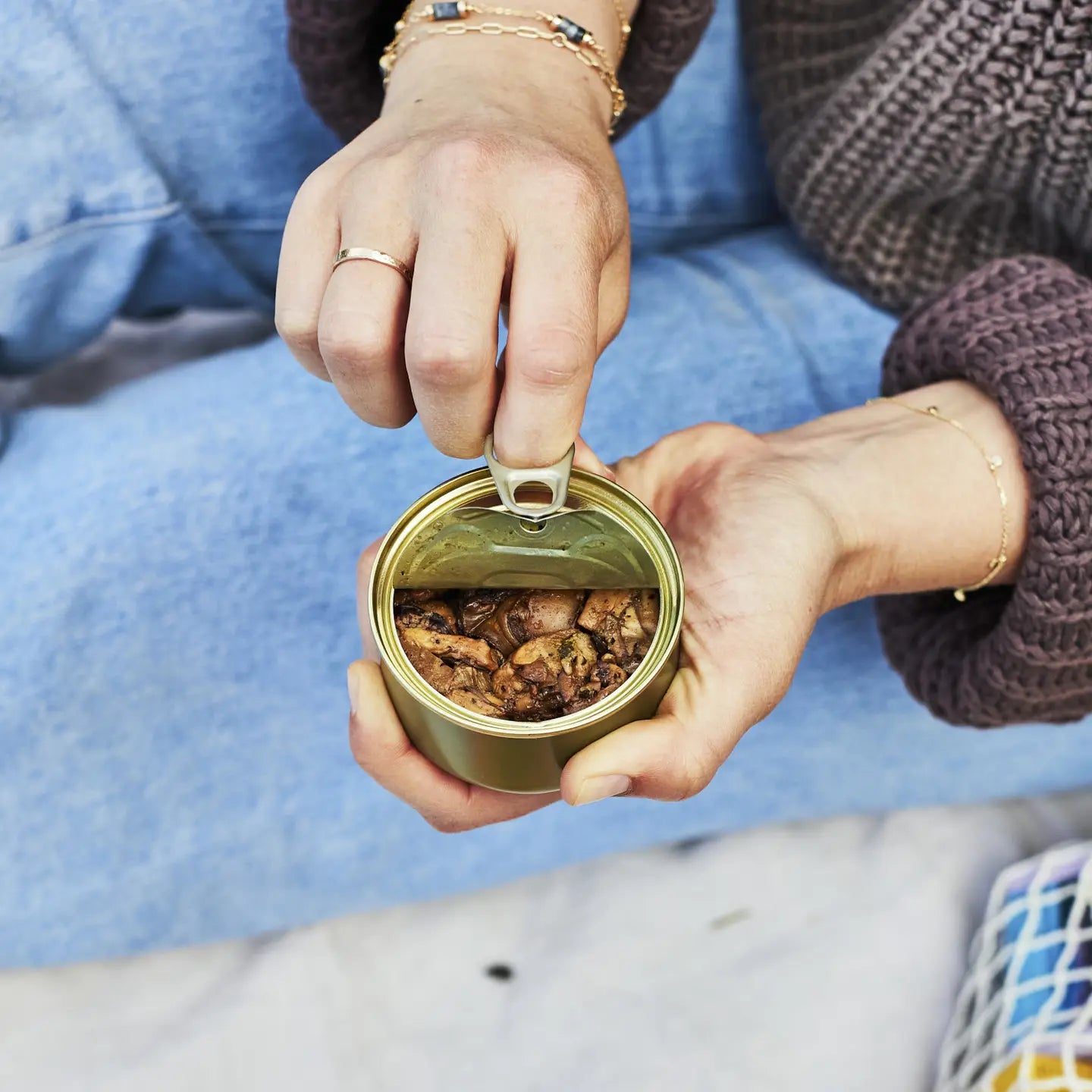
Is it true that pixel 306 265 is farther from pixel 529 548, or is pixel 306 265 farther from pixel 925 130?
pixel 925 130

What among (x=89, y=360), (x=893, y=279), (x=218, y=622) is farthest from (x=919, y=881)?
(x=89, y=360)

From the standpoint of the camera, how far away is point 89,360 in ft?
4.49

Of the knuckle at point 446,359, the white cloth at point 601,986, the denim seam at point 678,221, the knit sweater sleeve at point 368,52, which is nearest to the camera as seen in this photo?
the knuckle at point 446,359

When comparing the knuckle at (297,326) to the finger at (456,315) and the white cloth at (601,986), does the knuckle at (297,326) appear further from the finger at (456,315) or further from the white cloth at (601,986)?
the white cloth at (601,986)

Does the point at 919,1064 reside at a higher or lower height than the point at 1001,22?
lower

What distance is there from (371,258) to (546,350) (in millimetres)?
132

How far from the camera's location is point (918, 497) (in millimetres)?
946

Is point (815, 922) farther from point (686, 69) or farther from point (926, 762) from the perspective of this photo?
point (686, 69)

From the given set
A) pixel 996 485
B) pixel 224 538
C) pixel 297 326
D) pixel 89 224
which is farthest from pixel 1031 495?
pixel 89 224

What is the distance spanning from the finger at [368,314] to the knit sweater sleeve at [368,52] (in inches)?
13.8

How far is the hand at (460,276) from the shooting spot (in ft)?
2.15

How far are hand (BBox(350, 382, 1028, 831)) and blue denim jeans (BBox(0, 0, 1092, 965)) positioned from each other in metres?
0.15

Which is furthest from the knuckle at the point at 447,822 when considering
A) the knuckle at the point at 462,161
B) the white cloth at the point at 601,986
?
the knuckle at the point at 462,161

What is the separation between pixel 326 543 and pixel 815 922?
0.65 metres
